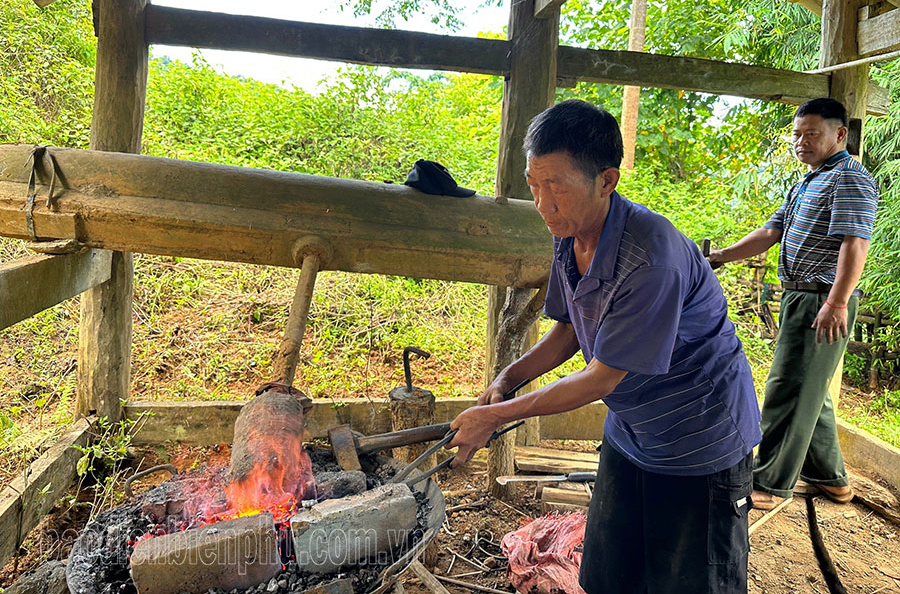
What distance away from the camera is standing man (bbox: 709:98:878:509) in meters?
3.23

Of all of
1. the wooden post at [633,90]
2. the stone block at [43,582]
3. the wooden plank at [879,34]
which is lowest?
the stone block at [43,582]

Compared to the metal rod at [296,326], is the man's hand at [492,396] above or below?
below

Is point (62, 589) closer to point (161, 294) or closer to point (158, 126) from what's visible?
point (161, 294)

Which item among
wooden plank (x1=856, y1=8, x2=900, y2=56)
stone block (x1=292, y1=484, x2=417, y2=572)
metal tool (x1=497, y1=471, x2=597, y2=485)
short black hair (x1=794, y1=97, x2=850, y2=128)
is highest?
wooden plank (x1=856, y1=8, x2=900, y2=56)

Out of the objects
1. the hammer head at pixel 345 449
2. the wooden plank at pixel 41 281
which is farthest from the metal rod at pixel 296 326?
the wooden plank at pixel 41 281

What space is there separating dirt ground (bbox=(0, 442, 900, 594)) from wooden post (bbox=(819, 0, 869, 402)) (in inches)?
46.7

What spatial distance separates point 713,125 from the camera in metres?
10.5

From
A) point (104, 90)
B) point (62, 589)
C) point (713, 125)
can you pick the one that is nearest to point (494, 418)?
point (62, 589)

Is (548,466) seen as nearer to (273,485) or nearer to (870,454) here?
(273,485)

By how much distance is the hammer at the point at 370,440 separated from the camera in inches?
93.8

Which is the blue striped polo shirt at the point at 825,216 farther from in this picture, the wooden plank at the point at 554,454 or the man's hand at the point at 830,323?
the wooden plank at the point at 554,454

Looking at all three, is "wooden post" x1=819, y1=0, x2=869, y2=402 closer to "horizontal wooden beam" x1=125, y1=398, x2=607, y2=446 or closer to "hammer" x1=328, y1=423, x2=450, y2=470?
"horizontal wooden beam" x1=125, y1=398, x2=607, y2=446

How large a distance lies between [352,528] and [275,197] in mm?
1738

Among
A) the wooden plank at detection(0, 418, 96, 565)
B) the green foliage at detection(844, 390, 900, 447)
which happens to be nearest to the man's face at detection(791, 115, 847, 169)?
the green foliage at detection(844, 390, 900, 447)
